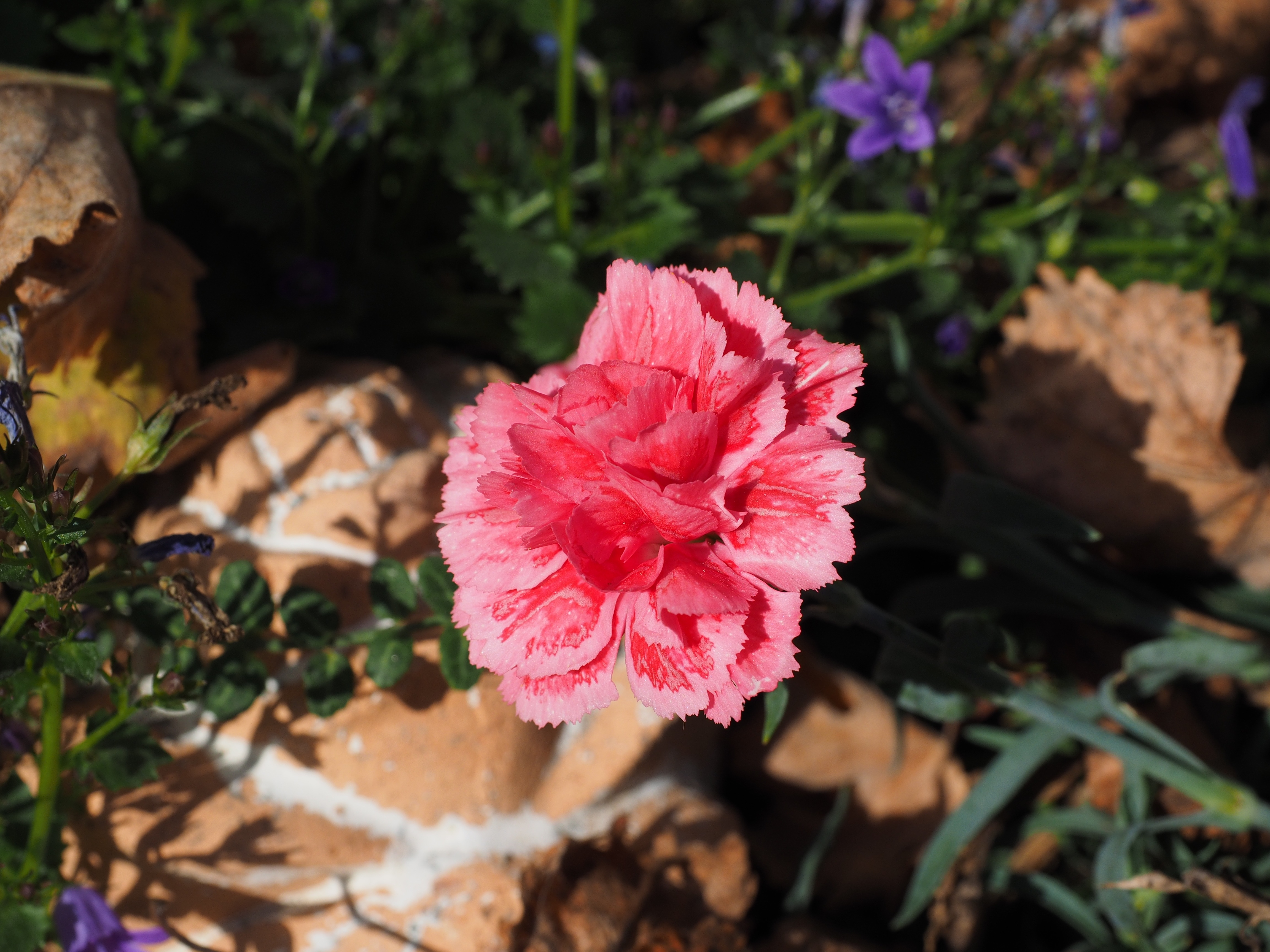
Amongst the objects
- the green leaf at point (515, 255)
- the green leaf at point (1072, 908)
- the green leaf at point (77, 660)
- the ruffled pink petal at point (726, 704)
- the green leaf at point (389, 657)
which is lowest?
the green leaf at point (1072, 908)

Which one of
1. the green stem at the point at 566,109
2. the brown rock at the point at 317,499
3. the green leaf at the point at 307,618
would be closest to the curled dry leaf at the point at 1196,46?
the green stem at the point at 566,109

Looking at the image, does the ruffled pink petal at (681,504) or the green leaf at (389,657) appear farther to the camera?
the green leaf at (389,657)

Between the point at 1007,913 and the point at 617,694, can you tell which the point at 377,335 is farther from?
the point at 1007,913

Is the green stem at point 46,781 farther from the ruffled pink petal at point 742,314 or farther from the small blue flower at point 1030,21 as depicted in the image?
the small blue flower at point 1030,21

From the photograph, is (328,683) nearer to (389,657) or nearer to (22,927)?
(389,657)

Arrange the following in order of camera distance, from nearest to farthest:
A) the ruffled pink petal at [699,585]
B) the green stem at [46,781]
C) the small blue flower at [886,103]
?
1. the ruffled pink petal at [699,585]
2. the green stem at [46,781]
3. the small blue flower at [886,103]

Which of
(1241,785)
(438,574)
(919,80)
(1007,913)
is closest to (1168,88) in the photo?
(919,80)

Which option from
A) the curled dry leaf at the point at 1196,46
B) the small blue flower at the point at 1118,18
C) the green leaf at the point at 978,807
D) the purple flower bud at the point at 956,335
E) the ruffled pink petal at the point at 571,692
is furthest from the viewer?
the curled dry leaf at the point at 1196,46
